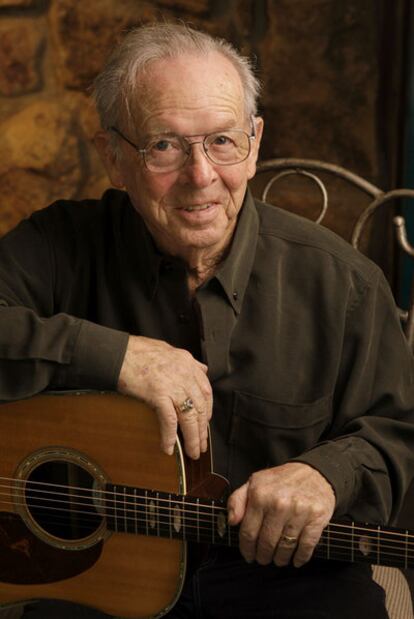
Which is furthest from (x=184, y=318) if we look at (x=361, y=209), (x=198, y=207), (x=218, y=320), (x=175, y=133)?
(x=361, y=209)

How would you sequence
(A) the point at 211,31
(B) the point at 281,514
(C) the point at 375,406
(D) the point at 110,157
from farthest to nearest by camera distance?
(A) the point at 211,31 → (D) the point at 110,157 → (C) the point at 375,406 → (B) the point at 281,514

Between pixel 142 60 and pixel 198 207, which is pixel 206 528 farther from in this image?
pixel 142 60

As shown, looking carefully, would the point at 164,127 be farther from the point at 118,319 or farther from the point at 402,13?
the point at 402,13

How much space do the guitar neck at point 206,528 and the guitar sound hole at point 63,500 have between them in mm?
43

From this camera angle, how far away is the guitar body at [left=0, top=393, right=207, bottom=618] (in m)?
1.50

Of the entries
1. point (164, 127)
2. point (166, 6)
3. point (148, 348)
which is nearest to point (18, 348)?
point (148, 348)

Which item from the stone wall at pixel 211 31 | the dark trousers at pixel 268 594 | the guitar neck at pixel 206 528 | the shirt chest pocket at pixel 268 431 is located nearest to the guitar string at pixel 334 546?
the guitar neck at pixel 206 528

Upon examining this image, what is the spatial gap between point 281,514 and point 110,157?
755 millimetres

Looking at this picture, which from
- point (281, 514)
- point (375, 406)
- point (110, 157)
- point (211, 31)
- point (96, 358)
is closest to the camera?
point (281, 514)

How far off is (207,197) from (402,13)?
130 centimetres

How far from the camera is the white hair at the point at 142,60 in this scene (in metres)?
1.60

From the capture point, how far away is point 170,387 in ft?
4.87

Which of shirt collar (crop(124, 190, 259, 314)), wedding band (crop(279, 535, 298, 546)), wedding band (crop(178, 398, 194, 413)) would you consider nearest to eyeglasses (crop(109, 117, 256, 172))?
shirt collar (crop(124, 190, 259, 314))

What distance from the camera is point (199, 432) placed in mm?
1494
